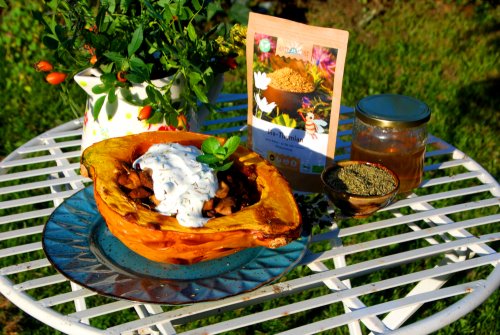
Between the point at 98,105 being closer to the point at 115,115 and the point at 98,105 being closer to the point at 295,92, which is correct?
the point at 115,115

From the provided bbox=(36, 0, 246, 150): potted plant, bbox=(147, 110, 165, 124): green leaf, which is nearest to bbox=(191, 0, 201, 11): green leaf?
bbox=(36, 0, 246, 150): potted plant

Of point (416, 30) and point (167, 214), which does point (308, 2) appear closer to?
point (416, 30)

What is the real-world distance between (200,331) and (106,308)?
168 millimetres

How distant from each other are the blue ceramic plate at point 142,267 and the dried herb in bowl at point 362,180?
16 centimetres

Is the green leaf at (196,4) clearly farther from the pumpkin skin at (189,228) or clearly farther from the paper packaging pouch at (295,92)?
the pumpkin skin at (189,228)

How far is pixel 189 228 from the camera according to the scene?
3.38 feet

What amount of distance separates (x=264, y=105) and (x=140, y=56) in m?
0.27

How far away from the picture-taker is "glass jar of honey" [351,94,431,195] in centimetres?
132

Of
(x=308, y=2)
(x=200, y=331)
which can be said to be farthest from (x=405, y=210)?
(x=308, y=2)

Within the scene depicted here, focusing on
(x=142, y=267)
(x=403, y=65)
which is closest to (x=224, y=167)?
(x=142, y=267)

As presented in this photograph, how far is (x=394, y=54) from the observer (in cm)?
326

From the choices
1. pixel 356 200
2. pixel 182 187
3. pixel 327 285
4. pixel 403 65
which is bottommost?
pixel 403 65

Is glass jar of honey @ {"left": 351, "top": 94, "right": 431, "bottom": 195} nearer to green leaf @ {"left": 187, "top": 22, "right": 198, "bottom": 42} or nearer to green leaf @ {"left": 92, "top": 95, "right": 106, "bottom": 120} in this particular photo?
green leaf @ {"left": 187, "top": 22, "right": 198, "bottom": 42}

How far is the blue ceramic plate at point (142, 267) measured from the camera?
105cm
